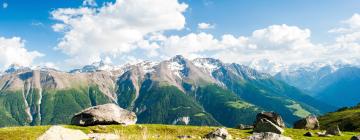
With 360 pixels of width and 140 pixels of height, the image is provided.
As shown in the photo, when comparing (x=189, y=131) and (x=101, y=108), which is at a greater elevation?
(x=101, y=108)

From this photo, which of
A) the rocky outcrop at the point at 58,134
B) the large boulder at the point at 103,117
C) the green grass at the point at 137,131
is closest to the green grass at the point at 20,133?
the green grass at the point at 137,131

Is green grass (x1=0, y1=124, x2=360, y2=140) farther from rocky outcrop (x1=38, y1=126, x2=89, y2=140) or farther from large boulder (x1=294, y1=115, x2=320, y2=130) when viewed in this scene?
rocky outcrop (x1=38, y1=126, x2=89, y2=140)

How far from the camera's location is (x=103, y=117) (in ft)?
317

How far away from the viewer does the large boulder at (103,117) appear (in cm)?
9569

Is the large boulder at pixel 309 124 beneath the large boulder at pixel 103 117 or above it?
beneath

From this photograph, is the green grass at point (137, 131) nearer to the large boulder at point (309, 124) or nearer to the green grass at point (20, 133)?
the green grass at point (20, 133)

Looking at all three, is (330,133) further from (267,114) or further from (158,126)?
(158,126)

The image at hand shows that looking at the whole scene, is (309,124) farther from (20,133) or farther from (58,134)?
(58,134)

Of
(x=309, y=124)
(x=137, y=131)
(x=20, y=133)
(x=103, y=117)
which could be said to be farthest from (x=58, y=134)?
(x=309, y=124)

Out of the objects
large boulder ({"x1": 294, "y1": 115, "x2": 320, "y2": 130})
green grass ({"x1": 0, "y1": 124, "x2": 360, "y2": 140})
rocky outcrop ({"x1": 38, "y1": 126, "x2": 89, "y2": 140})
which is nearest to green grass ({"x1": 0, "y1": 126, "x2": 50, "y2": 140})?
green grass ({"x1": 0, "y1": 124, "x2": 360, "y2": 140})

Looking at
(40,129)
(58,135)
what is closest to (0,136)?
(40,129)

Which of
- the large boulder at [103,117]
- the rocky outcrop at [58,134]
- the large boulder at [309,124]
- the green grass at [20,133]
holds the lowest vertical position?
the large boulder at [309,124]

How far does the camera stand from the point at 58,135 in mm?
29562

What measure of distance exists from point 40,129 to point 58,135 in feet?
189
